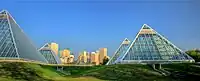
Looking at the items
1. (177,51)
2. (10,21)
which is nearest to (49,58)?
(10,21)

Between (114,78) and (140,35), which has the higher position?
(140,35)

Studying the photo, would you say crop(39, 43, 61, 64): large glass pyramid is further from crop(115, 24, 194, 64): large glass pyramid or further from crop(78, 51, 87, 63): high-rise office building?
crop(78, 51, 87, 63): high-rise office building

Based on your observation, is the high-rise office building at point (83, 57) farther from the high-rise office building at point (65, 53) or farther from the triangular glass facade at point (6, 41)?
the triangular glass facade at point (6, 41)

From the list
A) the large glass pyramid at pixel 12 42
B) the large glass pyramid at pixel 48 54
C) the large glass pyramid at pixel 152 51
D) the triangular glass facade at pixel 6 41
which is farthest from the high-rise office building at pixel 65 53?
the triangular glass facade at pixel 6 41

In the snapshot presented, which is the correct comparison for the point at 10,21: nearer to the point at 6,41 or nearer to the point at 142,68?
the point at 6,41

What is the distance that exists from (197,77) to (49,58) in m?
59.4

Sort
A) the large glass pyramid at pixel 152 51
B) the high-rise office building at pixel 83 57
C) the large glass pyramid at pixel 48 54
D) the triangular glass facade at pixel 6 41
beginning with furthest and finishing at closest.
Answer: the high-rise office building at pixel 83 57 < the large glass pyramid at pixel 48 54 < the large glass pyramid at pixel 152 51 < the triangular glass facade at pixel 6 41

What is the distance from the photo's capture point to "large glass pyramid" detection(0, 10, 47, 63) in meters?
59.5

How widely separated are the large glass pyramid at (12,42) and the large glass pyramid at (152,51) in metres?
18.3

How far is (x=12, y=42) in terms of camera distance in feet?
200

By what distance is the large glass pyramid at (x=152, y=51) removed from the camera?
65125mm

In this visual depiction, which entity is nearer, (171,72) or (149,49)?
(171,72)

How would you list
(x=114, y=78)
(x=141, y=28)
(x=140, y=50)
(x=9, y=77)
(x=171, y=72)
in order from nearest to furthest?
(x=9, y=77)
(x=114, y=78)
(x=171, y=72)
(x=140, y=50)
(x=141, y=28)

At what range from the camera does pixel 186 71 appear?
2287 inches
